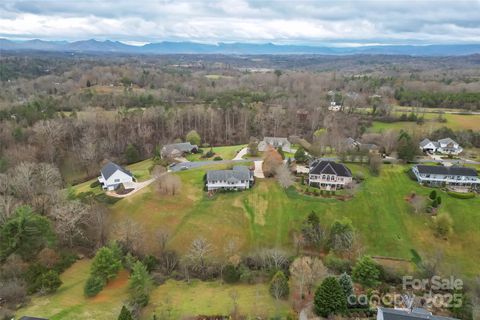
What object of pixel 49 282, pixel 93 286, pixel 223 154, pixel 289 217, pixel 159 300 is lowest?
pixel 159 300

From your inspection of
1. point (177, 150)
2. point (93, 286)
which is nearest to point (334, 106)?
point (177, 150)

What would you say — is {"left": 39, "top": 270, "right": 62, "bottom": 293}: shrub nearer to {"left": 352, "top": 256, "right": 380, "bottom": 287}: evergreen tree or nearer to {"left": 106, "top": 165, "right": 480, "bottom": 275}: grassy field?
{"left": 106, "top": 165, "right": 480, "bottom": 275}: grassy field

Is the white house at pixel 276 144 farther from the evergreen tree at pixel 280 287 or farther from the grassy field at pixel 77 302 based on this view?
the grassy field at pixel 77 302

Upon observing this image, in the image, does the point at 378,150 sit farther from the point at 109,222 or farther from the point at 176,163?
the point at 109,222

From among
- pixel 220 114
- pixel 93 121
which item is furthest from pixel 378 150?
pixel 93 121

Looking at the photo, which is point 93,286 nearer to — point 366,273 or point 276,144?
point 366,273

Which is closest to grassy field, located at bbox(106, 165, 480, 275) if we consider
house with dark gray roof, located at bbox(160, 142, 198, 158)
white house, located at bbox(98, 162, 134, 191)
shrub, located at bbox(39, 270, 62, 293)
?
white house, located at bbox(98, 162, 134, 191)

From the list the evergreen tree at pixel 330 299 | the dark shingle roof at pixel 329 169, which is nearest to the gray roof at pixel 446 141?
the dark shingle roof at pixel 329 169
